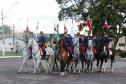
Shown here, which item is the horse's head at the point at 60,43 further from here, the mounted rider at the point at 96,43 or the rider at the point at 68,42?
the mounted rider at the point at 96,43

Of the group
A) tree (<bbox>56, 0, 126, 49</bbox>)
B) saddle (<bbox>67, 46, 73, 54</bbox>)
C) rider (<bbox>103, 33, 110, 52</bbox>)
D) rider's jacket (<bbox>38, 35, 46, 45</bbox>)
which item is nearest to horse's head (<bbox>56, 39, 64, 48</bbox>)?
saddle (<bbox>67, 46, 73, 54</bbox>)

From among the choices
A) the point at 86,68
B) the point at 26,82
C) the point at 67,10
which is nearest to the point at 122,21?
the point at 67,10

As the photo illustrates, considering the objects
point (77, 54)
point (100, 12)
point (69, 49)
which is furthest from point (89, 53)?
point (100, 12)

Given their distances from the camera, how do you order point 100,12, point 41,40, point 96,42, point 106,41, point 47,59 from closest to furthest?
point 41,40 → point 47,59 → point 106,41 → point 96,42 → point 100,12

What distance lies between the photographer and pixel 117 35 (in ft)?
273

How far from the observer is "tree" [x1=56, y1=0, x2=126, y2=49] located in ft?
249

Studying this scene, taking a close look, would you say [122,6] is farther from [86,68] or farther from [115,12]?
[86,68]

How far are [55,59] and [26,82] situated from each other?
790 cm

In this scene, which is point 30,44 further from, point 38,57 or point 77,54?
point 77,54

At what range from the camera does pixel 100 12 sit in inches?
3036

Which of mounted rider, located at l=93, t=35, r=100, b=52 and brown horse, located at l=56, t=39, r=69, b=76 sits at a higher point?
mounted rider, located at l=93, t=35, r=100, b=52

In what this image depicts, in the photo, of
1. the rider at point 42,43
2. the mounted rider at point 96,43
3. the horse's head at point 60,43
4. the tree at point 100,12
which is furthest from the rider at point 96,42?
the tree at point 100,12

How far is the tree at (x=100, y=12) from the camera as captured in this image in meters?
75.8

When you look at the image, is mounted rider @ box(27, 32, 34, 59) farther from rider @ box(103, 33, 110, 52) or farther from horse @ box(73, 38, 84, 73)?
rider @ box(103, 33, 110, 52)
